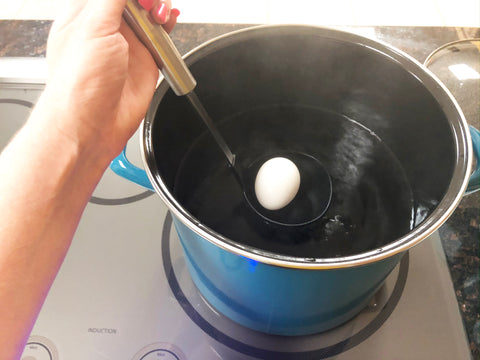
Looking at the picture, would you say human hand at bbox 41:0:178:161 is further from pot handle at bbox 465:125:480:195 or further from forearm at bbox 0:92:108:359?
pot handle at bbox 465:125:480:195

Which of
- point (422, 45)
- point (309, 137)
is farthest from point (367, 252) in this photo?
point (422, 45)

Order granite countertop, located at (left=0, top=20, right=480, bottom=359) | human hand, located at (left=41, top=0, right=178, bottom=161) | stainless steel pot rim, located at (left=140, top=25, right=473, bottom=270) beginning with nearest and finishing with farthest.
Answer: stainless steel pot rim, located at (left=140, top=25, right=473, bottom=270) → human hand, located at (left=41, top=0, right=178, bottom=161) → granite countertop, located at (left=0, top=20, right=480, bottom=359)

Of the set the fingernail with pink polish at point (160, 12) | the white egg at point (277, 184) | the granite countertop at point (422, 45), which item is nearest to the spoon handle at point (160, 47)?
the fingernail with pink polish at point (160, 12)

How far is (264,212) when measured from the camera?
724 millimetres

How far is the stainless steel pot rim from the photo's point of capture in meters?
0.40

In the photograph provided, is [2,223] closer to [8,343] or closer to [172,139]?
[8,343]

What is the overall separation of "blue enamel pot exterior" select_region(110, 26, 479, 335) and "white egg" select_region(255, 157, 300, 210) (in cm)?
13

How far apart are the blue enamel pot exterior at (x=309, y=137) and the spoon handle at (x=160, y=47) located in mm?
28

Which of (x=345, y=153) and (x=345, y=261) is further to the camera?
(x=345, y=153)

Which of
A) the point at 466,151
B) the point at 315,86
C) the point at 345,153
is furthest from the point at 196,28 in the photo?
the point at 466,151

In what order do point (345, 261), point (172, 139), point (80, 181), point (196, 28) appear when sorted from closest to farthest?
point (345, 261), point (80, 181), point (172, 139), point (196, 28)

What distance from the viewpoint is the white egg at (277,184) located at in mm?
688

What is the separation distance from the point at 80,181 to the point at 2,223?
0.11m

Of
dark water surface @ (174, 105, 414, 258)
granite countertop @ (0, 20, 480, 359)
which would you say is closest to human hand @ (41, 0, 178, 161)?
Answer: dark water surface @ (174, 105, 414, 258)
